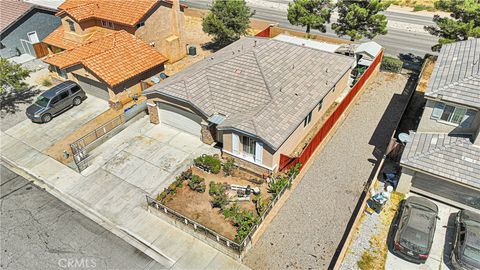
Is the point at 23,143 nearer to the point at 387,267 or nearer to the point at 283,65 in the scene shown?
the point at 283,65

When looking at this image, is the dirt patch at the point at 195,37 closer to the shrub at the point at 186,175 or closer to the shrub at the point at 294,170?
the shrub at the point at 186,175

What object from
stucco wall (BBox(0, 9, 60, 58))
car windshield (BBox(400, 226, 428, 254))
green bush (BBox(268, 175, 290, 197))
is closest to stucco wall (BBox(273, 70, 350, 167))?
green bush (BBox(268, 175, 290, 197))

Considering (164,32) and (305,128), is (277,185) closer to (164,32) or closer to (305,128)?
(305,128)

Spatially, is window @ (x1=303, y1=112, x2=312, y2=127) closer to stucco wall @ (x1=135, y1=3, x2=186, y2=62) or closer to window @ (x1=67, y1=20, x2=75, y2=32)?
stucco wall @ (x1=135, y1=3, x2=186, y2=62)

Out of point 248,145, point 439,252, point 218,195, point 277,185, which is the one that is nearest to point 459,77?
point 439,252

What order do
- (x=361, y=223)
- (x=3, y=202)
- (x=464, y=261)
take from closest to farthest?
(x=464, y=261) → (x=361, y=223) → (x=3, y=202)

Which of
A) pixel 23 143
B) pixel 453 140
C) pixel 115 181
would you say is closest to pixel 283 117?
pixel 453 140
